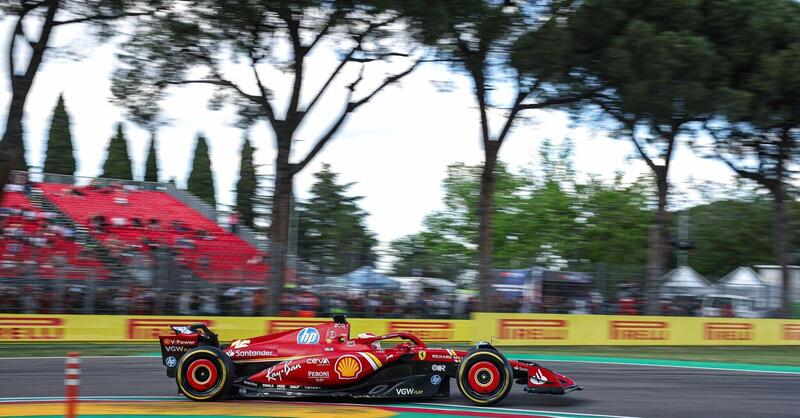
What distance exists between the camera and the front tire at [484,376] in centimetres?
922

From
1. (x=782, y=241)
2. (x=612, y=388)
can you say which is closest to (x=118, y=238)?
(x=612, y=388)

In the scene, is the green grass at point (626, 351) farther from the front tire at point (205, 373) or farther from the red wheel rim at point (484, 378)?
the red wheel rim at point (484, 378)

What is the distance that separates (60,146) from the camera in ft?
153

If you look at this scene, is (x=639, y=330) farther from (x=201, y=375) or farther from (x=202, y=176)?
(x=202, y=176)

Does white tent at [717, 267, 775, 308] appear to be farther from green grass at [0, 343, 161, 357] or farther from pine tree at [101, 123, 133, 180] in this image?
pine tree at [101, 123, 133, 180]

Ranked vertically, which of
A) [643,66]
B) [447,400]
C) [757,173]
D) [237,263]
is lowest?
[447,400]

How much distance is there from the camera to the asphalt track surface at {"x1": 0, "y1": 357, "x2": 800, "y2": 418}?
9555 mm

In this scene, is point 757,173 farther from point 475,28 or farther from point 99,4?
point 99,4

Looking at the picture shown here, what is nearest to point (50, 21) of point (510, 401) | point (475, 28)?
point (475, 28)

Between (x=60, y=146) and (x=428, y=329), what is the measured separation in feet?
111

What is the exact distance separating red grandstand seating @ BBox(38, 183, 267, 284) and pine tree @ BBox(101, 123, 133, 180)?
1391cm

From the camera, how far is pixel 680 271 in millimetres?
38625

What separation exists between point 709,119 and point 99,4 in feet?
49.8

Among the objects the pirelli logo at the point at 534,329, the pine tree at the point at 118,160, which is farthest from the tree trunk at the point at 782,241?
the pine tree at the point at 118,160
